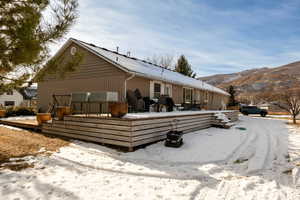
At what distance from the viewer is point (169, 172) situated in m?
3.65

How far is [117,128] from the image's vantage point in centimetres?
520

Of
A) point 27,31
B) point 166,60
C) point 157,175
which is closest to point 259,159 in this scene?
point 157,175

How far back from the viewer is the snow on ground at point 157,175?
108 inches

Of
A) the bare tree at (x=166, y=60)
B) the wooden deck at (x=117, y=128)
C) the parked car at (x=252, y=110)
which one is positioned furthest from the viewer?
the bare tree at (x=166, y=60)

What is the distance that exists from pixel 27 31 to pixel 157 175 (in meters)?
4.53

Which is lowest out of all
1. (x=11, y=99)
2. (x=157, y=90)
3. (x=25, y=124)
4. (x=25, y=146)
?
(x=25, y=146)

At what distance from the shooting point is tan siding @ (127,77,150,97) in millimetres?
8633

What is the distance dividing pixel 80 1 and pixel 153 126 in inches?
172

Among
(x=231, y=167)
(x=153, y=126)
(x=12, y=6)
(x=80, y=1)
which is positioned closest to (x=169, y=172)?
(x=231, y=167)

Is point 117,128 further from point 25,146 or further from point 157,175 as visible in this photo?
point 25,146

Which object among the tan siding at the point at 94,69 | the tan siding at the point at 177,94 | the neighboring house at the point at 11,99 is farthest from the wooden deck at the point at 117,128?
the neighboring house at the point at 11,99

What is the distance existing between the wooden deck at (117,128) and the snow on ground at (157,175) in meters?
0.38

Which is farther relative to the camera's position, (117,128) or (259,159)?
(117,128)

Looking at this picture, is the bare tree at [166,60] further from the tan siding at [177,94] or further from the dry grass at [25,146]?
the dry grass at [25,146]
